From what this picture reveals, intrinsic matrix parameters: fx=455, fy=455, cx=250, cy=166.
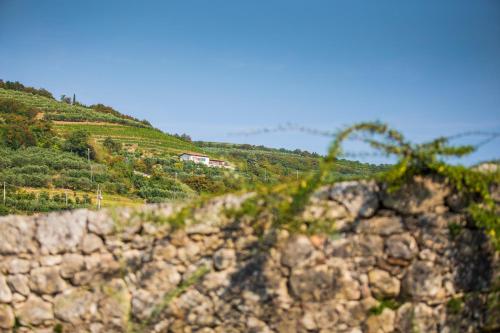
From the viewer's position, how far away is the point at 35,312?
4207mm

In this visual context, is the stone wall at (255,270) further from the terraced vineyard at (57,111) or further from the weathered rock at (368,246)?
the terraced vineyard at (57,111)

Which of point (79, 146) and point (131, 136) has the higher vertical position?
point (131, 136)

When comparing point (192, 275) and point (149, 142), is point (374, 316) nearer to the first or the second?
point (192, 275)

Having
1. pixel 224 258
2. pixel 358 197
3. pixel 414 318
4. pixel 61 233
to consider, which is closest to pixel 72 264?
pixel 61 233

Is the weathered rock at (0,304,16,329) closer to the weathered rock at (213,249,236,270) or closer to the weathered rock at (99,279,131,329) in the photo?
the weathered rock at (99,279,131,329)

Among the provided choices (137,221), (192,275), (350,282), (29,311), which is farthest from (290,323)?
(29,311)

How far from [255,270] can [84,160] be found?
36.1 meters

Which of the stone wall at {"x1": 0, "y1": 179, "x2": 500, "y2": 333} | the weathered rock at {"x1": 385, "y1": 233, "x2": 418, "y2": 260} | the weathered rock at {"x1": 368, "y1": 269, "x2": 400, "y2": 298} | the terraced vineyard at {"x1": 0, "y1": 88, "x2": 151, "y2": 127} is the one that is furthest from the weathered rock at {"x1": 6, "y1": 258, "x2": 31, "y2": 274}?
the terraced vineyard at {"x1": 0, "y1": 88, "x2": 151, "y2": 127}

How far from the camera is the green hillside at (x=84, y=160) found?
27.8m

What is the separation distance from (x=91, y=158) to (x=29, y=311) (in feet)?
119

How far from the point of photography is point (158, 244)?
4.09m

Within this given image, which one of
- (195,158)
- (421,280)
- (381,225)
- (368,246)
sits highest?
(195,158)

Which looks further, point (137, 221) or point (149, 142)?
point (149, 142)

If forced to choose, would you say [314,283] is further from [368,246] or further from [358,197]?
[358,197]
